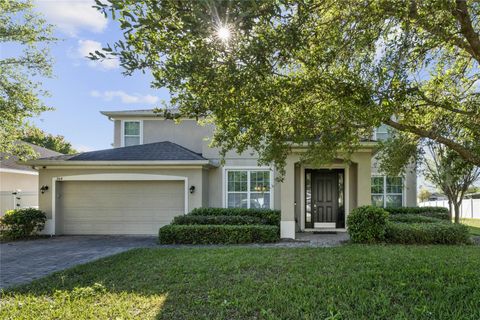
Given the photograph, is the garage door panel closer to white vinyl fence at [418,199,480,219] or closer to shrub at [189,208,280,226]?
shrub at [189,208,280,226]

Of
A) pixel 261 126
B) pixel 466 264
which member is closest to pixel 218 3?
pixel 261 126

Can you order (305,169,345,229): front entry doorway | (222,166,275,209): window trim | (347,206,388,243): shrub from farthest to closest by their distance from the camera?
(222,166,275,209): window trim → (305,169,345,229): front entry doorway → (347,206,388,243): shrub

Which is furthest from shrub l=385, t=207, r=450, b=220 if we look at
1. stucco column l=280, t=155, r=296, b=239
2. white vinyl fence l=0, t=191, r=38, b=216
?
white vinyl fence l=0, t=191, r=38, b=216

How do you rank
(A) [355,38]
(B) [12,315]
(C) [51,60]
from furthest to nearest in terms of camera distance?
(C) [51,60] < (A) [355,38] < (B) [12,315]

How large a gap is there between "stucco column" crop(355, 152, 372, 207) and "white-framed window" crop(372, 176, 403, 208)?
3.48m

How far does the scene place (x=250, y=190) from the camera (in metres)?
14.5

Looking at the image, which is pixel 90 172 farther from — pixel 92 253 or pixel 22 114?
pixel 92 253

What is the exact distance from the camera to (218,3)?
10.5 ft

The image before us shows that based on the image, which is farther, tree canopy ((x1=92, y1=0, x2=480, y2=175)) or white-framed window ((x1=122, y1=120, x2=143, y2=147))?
white-framed window ((x1=122, y1=120, x2=143, y2=147))

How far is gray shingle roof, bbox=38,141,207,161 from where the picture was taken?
1364 centimetres

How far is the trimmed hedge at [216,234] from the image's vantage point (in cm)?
1102

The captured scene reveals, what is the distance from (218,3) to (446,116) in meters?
6.29

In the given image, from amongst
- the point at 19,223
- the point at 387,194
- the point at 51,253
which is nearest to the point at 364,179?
the point at 387,194

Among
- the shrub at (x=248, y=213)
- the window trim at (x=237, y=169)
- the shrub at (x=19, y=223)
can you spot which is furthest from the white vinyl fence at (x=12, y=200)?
the window trim at (x=237, y=169)
